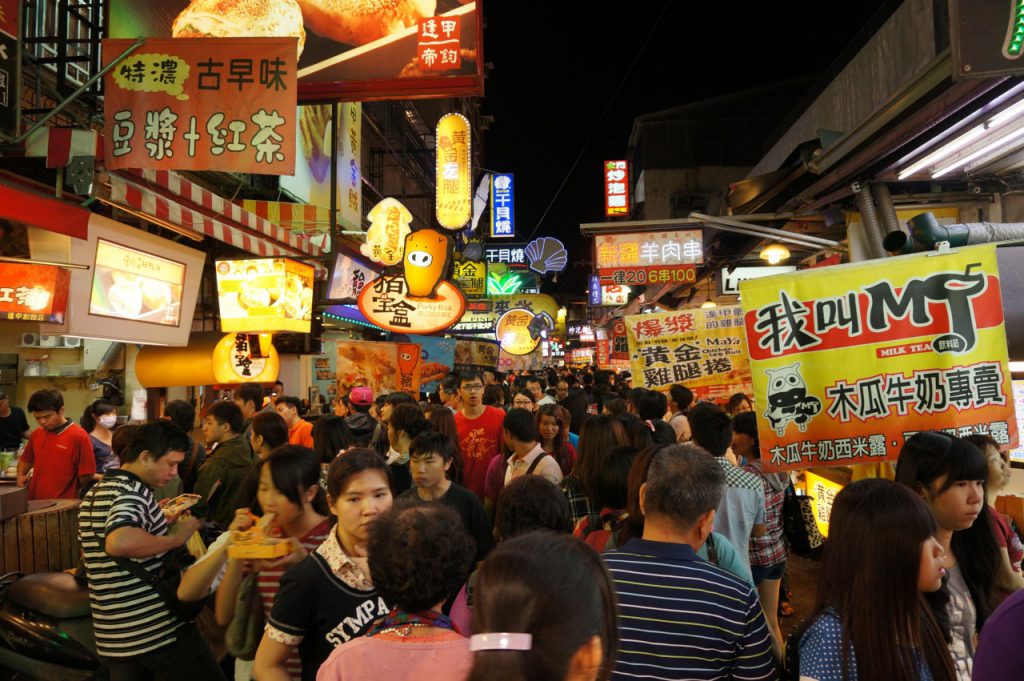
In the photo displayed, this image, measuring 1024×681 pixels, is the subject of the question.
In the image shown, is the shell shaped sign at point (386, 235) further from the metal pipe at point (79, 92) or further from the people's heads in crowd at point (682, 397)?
the metal pipe at point (79, 92)

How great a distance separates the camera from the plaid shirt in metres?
4.91

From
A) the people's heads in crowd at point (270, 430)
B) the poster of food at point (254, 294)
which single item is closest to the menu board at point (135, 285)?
the poster of food at point (254, 294)

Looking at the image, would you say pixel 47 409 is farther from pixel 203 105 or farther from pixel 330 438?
pixel 203 105

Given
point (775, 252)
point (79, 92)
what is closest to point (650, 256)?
point (775, 252)

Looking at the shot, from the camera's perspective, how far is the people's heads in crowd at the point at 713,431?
16.1 feet

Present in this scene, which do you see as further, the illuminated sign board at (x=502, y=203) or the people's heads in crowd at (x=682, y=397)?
the illuminated sign board at (x=502, y=203)

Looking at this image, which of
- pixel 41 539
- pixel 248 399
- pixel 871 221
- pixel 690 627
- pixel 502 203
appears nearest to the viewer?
pixel 690 627

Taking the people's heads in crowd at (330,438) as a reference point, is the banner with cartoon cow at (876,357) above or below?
above

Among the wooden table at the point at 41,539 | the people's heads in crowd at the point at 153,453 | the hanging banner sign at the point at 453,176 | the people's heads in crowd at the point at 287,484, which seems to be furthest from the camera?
the hanging banner sign at the point at 453,176

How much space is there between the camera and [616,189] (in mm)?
28500

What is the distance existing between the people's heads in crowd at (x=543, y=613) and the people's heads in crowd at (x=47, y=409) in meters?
7.12

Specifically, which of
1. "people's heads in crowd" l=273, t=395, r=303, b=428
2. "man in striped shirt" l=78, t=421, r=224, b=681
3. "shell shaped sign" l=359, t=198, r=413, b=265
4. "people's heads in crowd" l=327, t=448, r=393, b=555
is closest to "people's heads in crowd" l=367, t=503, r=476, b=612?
"people's heads in crowd" l=327, t=448, r=393, b=555

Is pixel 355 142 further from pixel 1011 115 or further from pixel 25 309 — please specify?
pixel 1011 115

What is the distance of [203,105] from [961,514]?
6.39 meters
